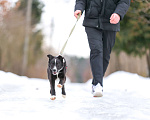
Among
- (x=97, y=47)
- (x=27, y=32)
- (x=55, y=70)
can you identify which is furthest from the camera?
(x=27, y=32)

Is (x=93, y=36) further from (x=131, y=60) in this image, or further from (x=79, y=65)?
(x=79, y=65)

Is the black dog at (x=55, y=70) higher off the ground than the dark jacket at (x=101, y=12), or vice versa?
the dark jacket at (x=101, y=12)

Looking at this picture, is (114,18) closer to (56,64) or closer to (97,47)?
(97,47)

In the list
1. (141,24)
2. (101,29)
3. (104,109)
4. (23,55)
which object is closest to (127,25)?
(141,24)

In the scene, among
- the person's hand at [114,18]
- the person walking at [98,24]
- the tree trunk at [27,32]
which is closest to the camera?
the person's hand at [114,18]

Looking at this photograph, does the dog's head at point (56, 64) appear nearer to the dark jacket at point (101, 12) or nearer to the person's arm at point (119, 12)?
the dark jacket at point (101, 12)

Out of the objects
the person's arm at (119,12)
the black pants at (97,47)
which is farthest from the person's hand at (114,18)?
the black pants at (97,47)

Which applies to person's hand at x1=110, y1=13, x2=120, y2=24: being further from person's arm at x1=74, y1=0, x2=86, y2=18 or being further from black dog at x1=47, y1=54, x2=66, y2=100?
black dog at x1=47, y1=54, x2=66, y2=100

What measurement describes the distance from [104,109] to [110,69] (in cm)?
1110

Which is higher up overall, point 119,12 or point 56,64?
point 119,12

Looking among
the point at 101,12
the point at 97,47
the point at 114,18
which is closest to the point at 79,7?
the point at 101,12

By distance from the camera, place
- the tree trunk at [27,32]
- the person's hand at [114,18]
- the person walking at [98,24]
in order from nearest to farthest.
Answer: the person's hand at [114,18]
the person walking at [98,24]
the tree trunk at [27,32]

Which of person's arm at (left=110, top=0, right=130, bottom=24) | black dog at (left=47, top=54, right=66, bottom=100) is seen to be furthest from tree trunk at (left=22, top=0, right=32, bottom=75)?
person's arm at (left=110, top=0, right=130, bottom=24)

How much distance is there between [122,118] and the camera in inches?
116
